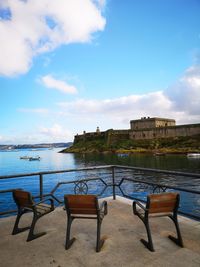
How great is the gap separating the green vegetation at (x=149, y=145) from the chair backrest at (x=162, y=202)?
242ft

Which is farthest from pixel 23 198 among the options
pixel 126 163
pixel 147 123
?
pixel 147 123

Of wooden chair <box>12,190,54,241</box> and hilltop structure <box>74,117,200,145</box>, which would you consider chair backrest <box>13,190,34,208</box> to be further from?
hilltop structure <box>74,117,200,145</box>

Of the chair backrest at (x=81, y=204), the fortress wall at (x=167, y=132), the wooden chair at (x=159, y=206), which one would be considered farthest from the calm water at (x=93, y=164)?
the fortress wall at (x=167, y=132)

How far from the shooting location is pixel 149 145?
293ft

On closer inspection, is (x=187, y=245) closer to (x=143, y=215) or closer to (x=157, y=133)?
(x=143, y=215)

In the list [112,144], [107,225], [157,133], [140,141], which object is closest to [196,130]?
[157,133]

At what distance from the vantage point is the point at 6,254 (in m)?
3.93

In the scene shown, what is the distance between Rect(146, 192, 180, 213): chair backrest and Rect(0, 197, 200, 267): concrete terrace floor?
72 centimetres

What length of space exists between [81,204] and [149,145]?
8802 cm

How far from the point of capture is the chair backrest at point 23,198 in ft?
14.1

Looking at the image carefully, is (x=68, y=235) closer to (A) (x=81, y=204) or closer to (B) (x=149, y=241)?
(A) (x=81, y=204)

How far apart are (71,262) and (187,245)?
216 centimetres

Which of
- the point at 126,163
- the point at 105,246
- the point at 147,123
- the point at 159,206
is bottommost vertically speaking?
the point at 126,163

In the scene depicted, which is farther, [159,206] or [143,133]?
[143,133]
